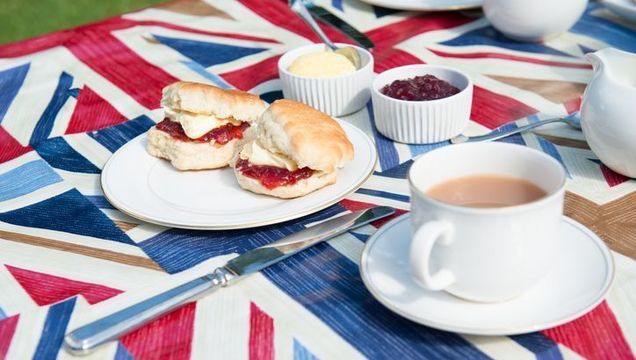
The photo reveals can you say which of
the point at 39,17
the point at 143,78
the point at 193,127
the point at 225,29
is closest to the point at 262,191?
the point at 193,127

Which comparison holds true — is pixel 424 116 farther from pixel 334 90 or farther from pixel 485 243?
pixel 485 243

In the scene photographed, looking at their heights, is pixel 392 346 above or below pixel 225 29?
above

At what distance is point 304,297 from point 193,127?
0.55 meters

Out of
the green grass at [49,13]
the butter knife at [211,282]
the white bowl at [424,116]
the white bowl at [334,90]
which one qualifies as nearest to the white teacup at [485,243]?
the butter knife at [211,282]

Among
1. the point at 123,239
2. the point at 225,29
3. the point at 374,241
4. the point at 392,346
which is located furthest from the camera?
the point at 225,29

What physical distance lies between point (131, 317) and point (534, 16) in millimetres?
1531

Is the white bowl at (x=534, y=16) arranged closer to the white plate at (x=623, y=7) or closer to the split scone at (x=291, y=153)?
the white plate at (x=623, y=7)

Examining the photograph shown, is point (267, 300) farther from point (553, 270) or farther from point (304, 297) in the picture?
point (553, 270)

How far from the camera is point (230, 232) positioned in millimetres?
1451

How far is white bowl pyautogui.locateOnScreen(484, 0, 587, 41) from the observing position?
7.17 feet

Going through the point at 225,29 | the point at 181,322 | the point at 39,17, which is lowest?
the point at 39,17

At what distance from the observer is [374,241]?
1252mm

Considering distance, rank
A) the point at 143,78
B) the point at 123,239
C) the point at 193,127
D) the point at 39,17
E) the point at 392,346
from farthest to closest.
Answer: the point at 39,17 < the point at 143,78 < the point at 193,127 < the point at 123,239 < the point at 392,346

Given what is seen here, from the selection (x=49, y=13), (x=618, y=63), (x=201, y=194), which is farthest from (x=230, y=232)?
(x=49, y=13)
